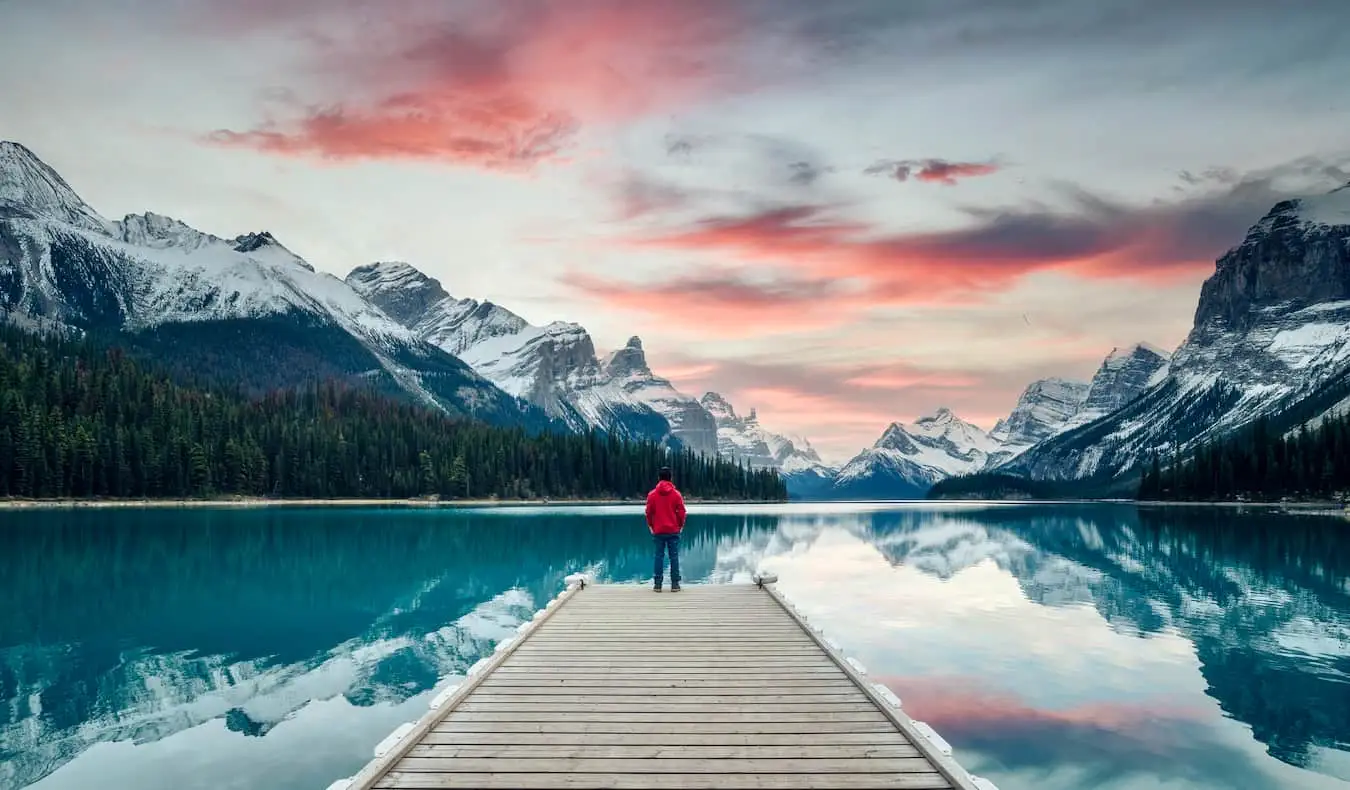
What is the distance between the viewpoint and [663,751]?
11203 millimetres

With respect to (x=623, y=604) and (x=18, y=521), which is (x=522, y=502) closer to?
(x=18, y=521)

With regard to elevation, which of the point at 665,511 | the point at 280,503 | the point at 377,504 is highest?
the point at 665,511

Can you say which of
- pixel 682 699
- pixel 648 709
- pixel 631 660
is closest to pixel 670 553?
pixel 631 660

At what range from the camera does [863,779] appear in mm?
10227

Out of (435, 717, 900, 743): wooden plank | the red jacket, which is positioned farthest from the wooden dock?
the red jacket

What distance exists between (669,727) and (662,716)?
0.57 metres

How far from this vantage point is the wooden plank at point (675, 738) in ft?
37.6

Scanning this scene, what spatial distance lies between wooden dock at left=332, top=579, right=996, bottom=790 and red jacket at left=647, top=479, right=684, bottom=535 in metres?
5.06

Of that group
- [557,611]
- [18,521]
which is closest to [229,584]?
[557,611]

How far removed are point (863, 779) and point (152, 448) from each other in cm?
13592

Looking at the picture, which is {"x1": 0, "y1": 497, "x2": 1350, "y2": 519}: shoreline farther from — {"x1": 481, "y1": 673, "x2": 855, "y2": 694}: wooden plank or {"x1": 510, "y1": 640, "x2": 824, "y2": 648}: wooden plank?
{"x1": 481, "y1": 673, "x2": 855, "y2": 694}: wooden plank

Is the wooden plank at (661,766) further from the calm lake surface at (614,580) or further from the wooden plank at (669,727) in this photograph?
the calm lake surface at (614,580)

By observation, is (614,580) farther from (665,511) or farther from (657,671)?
(657,671)

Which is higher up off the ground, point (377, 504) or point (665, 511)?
point (665, 511)
